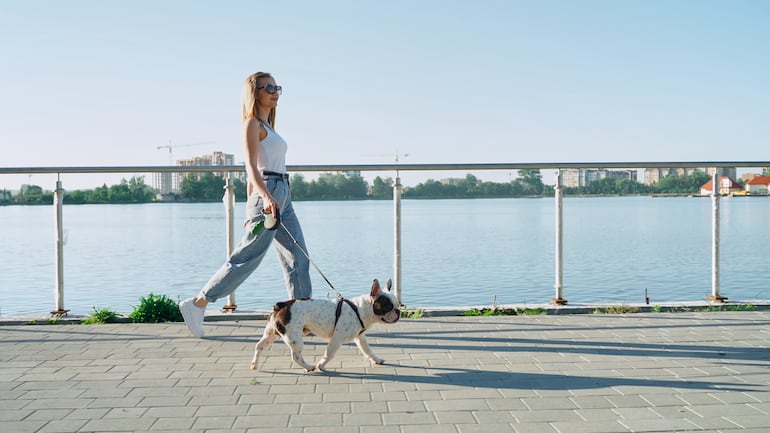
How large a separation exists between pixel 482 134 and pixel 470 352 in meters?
55.6

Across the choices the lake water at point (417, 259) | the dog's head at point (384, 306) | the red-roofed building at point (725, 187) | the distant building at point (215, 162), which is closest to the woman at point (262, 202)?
the dog's head at point (384, 306)

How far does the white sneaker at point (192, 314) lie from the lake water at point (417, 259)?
172 centimetres

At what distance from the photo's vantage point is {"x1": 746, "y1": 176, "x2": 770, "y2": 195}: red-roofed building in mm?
7135

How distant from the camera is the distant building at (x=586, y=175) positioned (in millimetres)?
6371

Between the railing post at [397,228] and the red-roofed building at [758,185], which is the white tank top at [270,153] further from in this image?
the red-roofed building at [758,185]

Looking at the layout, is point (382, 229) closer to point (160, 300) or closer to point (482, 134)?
point (160, 300)

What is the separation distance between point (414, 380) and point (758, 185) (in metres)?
5.51

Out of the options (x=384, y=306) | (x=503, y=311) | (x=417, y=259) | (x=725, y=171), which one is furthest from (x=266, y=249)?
(x=417, y=259)

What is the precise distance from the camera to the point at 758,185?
7570 mm

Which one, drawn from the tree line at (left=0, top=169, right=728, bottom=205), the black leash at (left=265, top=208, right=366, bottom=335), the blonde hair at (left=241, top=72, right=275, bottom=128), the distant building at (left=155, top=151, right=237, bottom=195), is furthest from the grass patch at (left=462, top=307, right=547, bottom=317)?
the blonde hair at (left=241, top=72, right=275, bottom=128)

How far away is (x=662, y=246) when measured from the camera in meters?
22.0

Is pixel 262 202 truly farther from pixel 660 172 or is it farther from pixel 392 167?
pixel 660 172

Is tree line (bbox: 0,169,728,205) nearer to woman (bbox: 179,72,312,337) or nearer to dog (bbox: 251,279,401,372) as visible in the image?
woman (bbox: 179,72,312,337)

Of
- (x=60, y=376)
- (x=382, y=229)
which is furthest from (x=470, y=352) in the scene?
(x=382, y=229)
